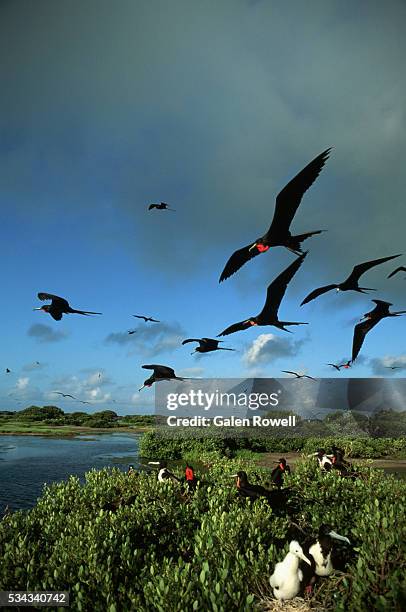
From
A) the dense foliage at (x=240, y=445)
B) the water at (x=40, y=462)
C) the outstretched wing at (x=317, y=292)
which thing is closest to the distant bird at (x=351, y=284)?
the outstretched wing at (x=317, y=292)

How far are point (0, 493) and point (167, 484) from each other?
15.6 metres

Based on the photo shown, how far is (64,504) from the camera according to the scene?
10086 millimetres

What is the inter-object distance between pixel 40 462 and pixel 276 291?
90.5 feet

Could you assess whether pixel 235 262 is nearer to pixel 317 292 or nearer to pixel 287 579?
pixel 317 292

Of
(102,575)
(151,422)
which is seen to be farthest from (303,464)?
(151,422)

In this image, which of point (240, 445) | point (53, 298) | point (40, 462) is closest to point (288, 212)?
point (53, 298)

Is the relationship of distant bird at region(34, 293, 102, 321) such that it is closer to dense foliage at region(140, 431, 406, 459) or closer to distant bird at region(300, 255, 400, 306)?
distant bird at region(300, 255, 400, 306)

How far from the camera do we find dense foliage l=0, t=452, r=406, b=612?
5.34 metres

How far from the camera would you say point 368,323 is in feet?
37.0

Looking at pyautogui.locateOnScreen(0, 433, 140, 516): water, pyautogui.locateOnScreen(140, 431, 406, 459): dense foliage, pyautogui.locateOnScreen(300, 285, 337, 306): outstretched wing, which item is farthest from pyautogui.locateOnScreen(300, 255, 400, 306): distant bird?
pyautogui.locateOnScreen(140, 431, 406, 459): dense foliage

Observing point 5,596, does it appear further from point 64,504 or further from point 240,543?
point 64,504

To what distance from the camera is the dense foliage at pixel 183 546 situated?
534 centimetres

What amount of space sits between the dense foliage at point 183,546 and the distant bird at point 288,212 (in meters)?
5.00

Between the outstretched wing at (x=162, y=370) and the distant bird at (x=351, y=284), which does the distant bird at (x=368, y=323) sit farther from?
the outstretched wing at (x=162, y=370)
